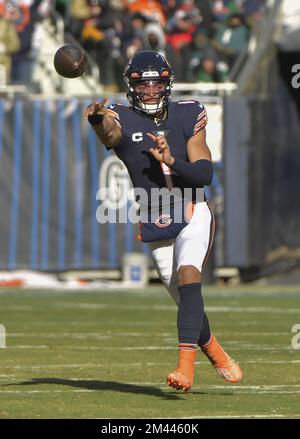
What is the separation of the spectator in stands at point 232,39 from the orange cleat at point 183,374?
14811 millimetres

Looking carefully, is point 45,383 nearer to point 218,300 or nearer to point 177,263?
point 177,263

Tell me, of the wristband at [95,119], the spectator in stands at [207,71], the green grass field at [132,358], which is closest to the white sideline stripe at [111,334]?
the green grass field at [132,358]

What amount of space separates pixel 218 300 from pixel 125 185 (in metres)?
4.07

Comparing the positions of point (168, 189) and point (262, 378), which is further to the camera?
point (262, 378)

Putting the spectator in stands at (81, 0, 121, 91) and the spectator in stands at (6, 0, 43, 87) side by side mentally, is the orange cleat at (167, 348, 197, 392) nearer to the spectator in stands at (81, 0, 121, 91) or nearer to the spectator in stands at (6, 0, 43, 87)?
the spectator in stands at (81, 0, 121, 91)

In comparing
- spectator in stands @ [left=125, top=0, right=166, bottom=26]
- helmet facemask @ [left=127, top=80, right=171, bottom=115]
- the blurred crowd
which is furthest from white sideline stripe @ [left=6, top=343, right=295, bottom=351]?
spectator in stands @ [left=125, top=0, right=166, bottom=26]

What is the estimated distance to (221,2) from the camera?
920 inches

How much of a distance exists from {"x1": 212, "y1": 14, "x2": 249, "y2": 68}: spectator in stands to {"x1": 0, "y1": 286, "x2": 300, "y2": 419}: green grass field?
250 inches

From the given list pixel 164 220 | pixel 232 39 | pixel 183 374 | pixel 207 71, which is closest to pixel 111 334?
pixel 164 220

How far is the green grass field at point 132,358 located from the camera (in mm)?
7270

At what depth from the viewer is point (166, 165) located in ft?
26.0

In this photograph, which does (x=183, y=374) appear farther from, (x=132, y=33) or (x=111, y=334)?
(x=132, y=33)

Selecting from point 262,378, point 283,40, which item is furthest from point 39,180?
point 262,378

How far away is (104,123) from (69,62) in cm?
45
